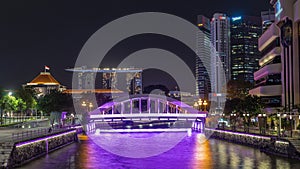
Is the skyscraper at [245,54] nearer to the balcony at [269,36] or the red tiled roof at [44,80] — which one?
the red tiled roof at [44,80]

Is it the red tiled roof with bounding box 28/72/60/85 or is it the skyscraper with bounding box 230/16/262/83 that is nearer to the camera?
the red tiled roof with bounding box 28/72/60/85

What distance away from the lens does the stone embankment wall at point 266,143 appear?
39.1m

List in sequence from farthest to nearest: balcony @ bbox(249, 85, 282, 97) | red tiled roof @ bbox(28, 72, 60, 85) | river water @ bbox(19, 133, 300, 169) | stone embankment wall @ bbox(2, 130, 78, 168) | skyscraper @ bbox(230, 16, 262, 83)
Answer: skyscraper @ bbox(230, 16, 262, 83) → red tiled roof @ bbox(28, 72, 60, 85) → balcony @ bbox(249, 85, 282, 97) → river water @ bbox(19, 133, 300, 169) → stone embankment wall @ bbox(2, 130, 78, 168)

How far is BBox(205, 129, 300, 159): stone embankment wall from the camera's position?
39069 millimetres

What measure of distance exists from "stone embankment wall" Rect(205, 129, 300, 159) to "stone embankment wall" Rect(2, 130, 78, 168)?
896 inches

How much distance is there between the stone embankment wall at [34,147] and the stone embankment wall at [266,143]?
22.8m

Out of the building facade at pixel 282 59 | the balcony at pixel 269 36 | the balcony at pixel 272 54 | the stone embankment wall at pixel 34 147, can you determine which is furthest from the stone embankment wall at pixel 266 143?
the stone embankment wall at pixel 34 147

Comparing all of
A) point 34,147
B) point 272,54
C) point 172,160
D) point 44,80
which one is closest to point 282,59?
point 272,54

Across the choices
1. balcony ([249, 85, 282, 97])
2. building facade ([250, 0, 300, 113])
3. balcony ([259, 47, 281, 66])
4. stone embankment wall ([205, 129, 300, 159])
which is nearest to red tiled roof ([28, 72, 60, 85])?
building facade ([250, 0, 300, 113])

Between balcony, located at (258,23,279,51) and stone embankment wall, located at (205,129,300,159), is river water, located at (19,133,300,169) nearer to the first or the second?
stone embankment wall, located at (205,129,300,159)

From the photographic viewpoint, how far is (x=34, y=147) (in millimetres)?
41812

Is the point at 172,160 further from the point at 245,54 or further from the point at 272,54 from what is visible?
the point at 245,54

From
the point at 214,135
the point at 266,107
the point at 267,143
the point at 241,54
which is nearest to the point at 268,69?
the point at 266,107

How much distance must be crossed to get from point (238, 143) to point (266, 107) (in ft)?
52.2
